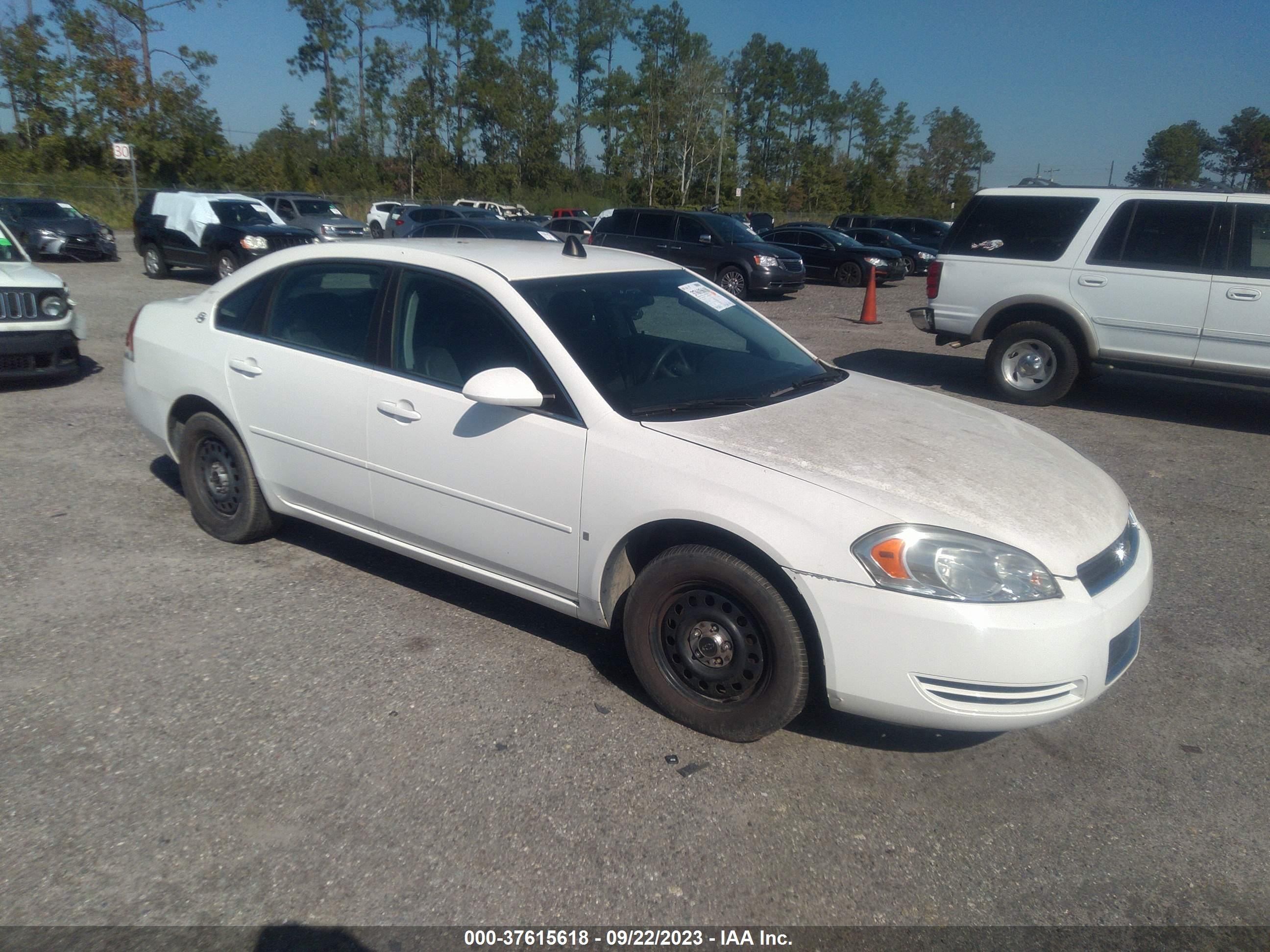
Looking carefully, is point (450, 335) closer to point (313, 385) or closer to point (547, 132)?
point (313, 385)

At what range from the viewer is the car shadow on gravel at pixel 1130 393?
876 cm

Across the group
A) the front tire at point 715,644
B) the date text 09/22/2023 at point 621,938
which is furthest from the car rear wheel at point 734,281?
the date text 09/22/2023 at point 621,938

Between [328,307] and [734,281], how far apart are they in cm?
1491

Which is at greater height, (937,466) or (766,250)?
(766,250)

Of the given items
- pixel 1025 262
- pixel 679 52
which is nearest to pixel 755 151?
pixel 679 52

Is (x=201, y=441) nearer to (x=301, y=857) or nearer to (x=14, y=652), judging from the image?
(x=14, y=652)

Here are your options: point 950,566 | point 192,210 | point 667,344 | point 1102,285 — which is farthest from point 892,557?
point 192,210

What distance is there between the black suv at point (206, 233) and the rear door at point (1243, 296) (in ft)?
47.3

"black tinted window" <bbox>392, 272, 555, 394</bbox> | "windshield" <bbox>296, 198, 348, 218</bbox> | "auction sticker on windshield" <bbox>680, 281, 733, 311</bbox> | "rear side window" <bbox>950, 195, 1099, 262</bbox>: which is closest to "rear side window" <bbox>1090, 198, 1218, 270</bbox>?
"rear side window" <bbox>950, 195, 1099, 262</bbox>

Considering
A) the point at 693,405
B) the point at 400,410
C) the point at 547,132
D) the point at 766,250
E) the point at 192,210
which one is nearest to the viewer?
the point at 693,405

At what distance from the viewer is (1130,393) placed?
10.1 metres

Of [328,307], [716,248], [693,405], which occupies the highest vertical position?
[716,248]

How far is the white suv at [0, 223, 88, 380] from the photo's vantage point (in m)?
8.27

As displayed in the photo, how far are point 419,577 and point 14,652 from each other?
5.60 feet
